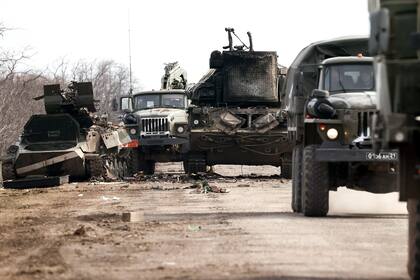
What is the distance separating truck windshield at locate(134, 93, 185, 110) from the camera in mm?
31281

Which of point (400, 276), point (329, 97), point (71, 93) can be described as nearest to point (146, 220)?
point (329, 97)

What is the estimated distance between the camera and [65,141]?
2912cm

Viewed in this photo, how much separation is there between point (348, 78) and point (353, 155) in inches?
82.3

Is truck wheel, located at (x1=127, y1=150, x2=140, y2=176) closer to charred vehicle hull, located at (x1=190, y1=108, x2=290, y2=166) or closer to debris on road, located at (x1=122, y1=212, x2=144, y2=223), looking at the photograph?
charred vehicle hull, located at (x1=190, y1=108, x2=290, y2=166)

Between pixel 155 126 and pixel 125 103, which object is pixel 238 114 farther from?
pixel 125 103

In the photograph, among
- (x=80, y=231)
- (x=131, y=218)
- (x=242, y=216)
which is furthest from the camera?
(x=242, y=216)

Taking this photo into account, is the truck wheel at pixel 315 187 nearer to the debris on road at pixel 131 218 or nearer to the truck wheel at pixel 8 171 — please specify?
the debris on road at pixel 131 218

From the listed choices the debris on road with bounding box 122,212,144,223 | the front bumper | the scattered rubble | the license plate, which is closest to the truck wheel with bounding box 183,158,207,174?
the debris on road with bounding box 122,212,144,223

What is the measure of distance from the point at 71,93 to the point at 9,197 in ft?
28.4

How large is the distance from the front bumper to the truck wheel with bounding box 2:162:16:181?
1490 centimetres

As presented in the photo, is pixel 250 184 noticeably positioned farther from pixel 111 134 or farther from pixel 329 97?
pixel 329 97

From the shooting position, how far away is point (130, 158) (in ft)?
103

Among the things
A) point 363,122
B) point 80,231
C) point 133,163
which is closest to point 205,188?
point 133,163

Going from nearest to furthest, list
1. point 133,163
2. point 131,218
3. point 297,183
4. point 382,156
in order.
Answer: point 382,156, point 131,218, point 297,183, point 133,163
